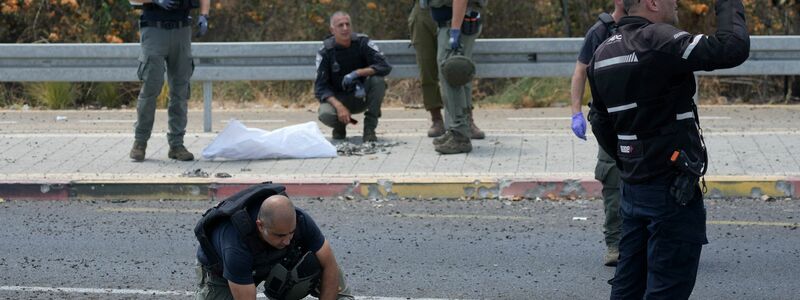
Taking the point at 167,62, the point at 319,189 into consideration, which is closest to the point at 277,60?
the point at 167,62

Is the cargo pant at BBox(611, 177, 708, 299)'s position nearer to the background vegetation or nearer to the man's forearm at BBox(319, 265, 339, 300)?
the man's forearm at BBox(319, 265, 339, 300)

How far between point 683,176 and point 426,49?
20.8 feet

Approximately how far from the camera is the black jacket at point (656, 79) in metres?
4.82

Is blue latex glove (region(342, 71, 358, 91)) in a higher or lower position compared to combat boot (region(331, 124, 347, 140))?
higher

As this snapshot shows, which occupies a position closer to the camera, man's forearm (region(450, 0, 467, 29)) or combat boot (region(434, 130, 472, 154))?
man's forearm (region(450, 0, 467, 29))

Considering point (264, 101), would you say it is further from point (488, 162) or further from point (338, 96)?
point (488, 162)

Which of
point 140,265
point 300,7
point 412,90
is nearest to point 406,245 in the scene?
point 140,265

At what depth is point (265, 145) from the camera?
10383 mm

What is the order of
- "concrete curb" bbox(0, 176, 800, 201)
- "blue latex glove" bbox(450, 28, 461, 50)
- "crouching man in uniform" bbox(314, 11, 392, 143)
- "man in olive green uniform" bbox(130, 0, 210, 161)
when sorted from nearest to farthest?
"concrete curb" bbox(0, 176, 800, 201) → "man in olive green uniform" bbox(130, 0, 210, 161) → "blue latex glove" bbox(450, 28, 461, 50) → "crouching man in uniform" bbox(314, 11, 392, 143)

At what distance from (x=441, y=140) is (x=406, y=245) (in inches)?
105

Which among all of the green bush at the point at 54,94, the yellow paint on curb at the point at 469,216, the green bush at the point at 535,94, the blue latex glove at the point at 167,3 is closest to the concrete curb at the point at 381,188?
the yellow paint on curb at the point at 469,216

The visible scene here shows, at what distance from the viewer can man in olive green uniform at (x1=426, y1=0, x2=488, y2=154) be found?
1018 centimetres

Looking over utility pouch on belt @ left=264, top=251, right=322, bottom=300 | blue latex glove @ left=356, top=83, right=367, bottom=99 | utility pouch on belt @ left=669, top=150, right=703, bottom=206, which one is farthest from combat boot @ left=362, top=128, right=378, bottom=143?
utility pouch on belt @ left=669, top=150, right=703, bottom=206

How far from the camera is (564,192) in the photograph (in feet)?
30.6
